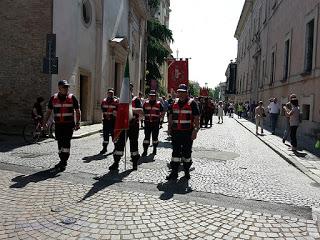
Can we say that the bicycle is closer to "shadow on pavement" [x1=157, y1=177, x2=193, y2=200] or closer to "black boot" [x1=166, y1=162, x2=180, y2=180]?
"black boot" [x1=166, y1=162, x2=180, y2=180]

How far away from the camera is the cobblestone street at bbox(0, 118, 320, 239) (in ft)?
15.2

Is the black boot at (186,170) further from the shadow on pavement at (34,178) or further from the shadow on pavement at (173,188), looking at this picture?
the shadow on pavement at (34,178)

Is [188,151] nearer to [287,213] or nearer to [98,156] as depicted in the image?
[287,213]

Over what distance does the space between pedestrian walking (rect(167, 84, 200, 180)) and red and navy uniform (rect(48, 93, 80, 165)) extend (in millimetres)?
2203

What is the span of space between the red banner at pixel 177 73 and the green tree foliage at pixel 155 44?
63.5 ft

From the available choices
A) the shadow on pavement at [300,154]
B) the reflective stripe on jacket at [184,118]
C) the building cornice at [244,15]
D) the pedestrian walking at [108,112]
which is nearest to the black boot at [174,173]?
the reflective stripe on jacket at [184,118]

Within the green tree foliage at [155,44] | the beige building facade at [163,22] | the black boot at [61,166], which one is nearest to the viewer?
the black boot at [61,166]

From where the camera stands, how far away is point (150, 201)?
5.79m

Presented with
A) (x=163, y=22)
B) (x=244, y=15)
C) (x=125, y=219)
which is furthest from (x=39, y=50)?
(x=163, y=22)

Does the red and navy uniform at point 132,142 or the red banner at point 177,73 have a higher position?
the red banner at point 177,73

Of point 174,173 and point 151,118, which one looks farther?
point 151,118

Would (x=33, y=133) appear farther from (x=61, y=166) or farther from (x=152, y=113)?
(x=61, y=166)

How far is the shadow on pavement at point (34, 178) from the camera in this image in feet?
21.5

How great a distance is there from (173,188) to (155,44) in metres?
33.1
